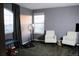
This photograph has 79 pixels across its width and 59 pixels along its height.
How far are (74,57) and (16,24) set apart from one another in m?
1.48

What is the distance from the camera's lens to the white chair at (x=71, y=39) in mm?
2320

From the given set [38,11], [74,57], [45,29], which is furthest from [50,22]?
[74,57]

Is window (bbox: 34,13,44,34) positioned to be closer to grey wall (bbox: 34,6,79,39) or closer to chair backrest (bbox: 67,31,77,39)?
grey wall (bbox: 34,6,79,39)

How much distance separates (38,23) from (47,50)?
65 centimetres

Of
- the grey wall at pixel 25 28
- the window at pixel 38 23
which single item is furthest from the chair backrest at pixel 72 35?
the grey wall at pixel 25 28

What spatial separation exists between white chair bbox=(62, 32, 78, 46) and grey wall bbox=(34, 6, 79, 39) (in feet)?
0.32

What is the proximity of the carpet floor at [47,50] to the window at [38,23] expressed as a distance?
286 millimetres

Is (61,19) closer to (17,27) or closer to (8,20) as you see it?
(17,27)

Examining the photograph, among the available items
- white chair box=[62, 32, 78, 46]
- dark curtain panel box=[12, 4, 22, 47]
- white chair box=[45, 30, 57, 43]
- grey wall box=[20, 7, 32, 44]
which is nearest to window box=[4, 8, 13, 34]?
dark curtain panel box=[12, 4, 22, 47]

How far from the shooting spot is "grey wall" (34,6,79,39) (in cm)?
232

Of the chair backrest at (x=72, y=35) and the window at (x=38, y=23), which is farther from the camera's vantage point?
the window at (x=38, y=23)

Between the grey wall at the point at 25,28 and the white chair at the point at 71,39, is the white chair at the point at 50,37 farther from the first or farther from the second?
the grey wall at the point at 25,28

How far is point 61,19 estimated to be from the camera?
2383 millimetres

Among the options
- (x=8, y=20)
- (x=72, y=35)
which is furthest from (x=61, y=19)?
(x=8, y=20)
